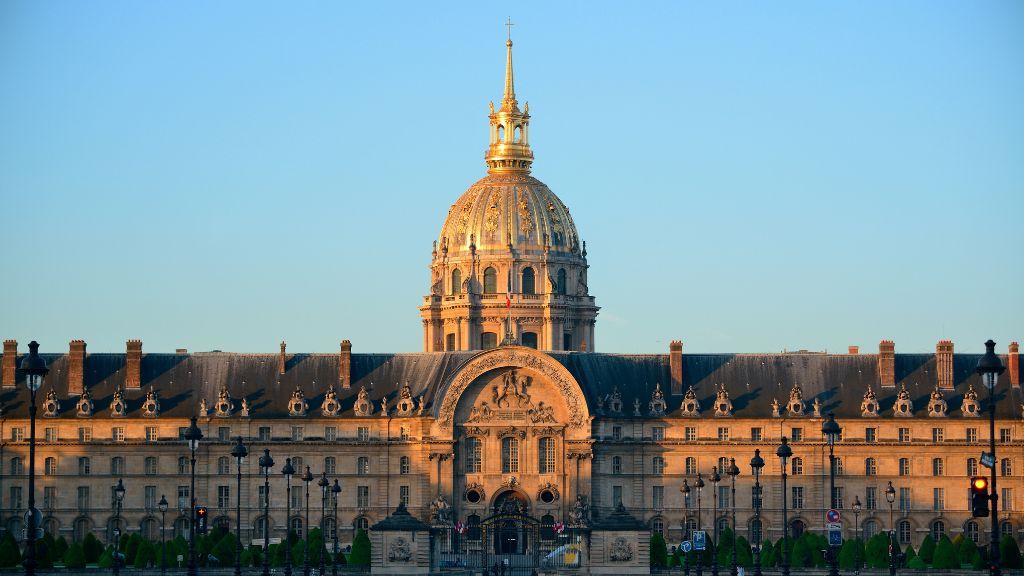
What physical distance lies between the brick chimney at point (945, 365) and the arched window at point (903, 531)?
8301mm

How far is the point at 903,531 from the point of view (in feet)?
488

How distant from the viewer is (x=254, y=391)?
153875 millimetres

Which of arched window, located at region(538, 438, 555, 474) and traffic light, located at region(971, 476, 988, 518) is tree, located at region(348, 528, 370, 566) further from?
traffic light, located at region(971, 476, 988, 518)

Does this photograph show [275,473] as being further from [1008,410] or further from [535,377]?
[1008,410]

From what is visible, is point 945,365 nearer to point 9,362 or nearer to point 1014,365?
point 1014,365

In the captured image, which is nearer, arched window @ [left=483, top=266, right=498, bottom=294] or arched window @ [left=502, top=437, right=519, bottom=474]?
arched window @ [left=502, top=437, right=519, bottom=474]

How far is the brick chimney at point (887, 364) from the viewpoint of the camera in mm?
152125

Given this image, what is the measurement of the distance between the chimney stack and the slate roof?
0.46 meters

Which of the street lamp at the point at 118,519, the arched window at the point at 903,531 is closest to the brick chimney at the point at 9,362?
the street lamp at the point at 118,519

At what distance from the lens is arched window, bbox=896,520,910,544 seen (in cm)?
14836

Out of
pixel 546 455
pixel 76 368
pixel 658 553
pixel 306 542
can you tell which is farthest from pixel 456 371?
pixel 306 542

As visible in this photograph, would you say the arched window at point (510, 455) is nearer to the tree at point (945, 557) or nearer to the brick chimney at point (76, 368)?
the brick chimney at point (76, 368)

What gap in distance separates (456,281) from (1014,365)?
182 feet

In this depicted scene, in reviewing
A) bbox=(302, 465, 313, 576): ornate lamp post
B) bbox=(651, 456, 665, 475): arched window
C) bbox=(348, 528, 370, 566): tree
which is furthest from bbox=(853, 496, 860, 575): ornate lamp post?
bbox=(302, 465, 313, 576): ornate lamp post
